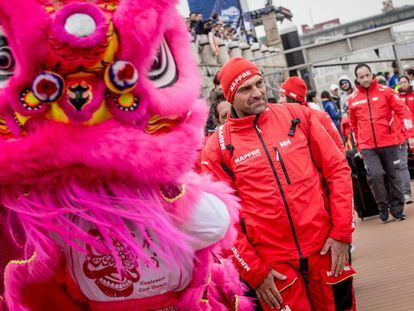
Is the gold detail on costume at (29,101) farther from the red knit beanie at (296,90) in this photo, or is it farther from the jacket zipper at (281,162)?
the red knit beanie at (296,90)

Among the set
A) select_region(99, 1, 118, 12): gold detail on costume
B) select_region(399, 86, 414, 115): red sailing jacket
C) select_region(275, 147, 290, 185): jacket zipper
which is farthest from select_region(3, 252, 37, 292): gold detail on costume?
select_region(399, 86, 414, 115): red sailing jacket

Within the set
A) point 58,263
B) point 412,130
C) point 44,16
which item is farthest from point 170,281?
point 412,130

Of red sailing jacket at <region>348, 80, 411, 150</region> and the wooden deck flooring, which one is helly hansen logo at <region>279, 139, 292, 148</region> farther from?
red sailing jacket at <region>348, 80, 411, 150</region>

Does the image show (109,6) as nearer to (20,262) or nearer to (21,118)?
(21,118)

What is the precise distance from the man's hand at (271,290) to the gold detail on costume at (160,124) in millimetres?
1760

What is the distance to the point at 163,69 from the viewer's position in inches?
77.3

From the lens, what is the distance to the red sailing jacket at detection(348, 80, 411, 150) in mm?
8469

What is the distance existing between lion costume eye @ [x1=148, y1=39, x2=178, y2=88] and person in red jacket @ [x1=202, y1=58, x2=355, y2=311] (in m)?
1.63

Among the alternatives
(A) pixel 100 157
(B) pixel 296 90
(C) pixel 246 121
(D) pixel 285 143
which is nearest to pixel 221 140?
(C) pixel 246 121

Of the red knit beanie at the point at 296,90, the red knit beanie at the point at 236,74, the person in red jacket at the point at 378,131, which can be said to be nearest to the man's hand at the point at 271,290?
the red knit beanie at the point at 236,74

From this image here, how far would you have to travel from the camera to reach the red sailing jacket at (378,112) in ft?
27.8

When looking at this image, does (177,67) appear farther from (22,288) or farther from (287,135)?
(287,135)

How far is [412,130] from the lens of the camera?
886 centimetres

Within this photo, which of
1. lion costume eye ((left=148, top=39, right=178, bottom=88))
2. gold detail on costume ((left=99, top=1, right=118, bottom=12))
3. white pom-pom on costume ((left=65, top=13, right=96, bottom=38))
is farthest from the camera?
lion costume eye ((left=148, top=39, right=178, bottom=88))
